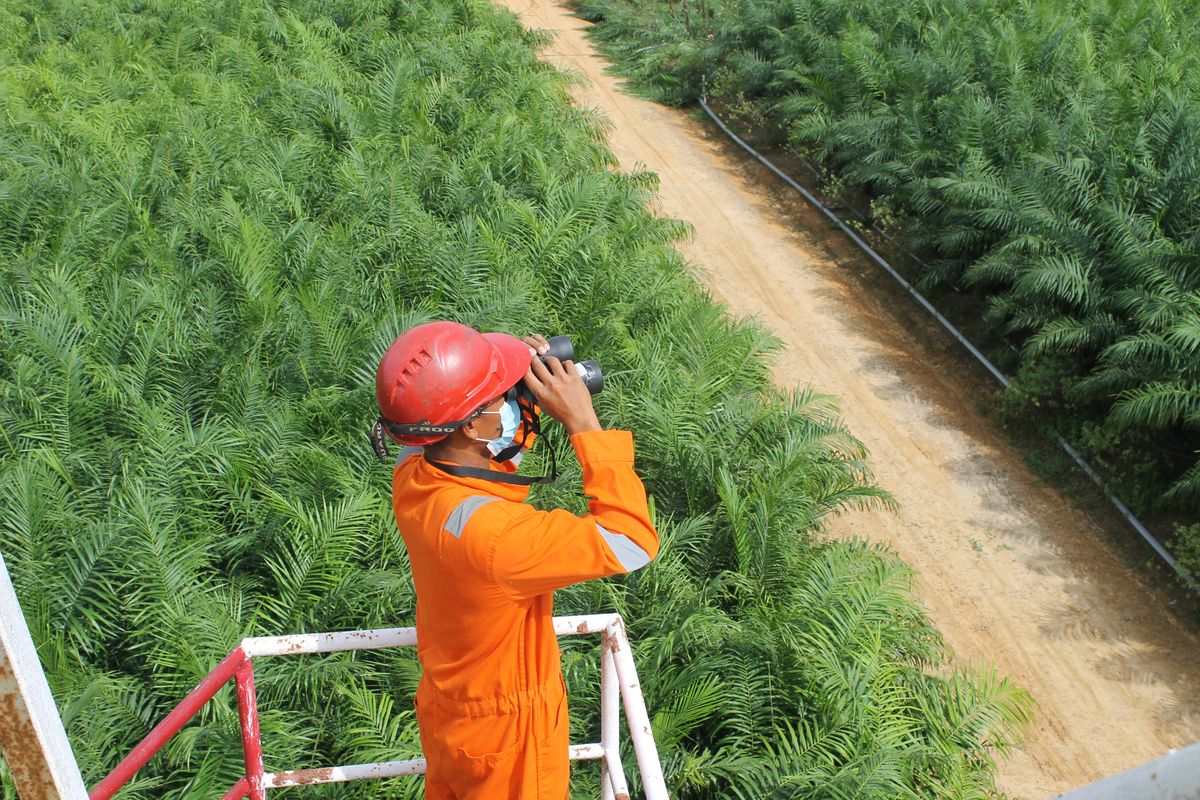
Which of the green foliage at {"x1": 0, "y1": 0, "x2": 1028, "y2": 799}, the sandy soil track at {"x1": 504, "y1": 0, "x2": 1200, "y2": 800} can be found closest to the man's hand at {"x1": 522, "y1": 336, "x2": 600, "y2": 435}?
the green foliage at {"x1": 0, "y1": 0, "x2": 1028, "y2": 799}

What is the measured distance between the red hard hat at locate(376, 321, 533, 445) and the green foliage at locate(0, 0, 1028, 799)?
227 centimetres

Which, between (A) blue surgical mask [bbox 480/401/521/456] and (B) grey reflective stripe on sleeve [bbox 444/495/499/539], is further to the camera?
(A) blue surgical mask [bbox 480/401/521/456]

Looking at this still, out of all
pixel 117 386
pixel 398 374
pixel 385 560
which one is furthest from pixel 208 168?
pixel 398 374

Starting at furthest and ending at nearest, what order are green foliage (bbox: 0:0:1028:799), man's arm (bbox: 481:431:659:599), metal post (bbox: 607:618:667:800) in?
1. green foliage (bbox: 0:0:1028:799)
2. man's arm (bbox: 481:431:659:599)
3. metal post (bbox: 607:618:667:800)

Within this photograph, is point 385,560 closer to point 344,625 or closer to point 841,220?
point 344,625

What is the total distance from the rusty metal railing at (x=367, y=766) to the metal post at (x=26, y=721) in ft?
2.31

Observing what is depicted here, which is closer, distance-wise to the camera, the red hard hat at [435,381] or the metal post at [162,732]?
the metal post at [162,732]

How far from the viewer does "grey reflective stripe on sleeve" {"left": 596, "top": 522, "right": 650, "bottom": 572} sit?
249 cm

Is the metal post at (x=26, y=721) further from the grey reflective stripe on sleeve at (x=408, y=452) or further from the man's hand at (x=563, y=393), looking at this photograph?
the grey reflective stripe on sleeve at (x=408, y=452)

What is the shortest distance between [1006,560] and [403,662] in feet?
15.8

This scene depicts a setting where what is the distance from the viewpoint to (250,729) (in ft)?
8.97

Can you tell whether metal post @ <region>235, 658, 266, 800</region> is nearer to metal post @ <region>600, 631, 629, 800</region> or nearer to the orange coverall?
the orange coverall

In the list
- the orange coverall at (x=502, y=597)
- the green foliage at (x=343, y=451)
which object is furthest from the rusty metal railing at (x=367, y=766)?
the green foliage at (x=343, y=451)

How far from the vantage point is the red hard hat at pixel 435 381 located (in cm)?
261
